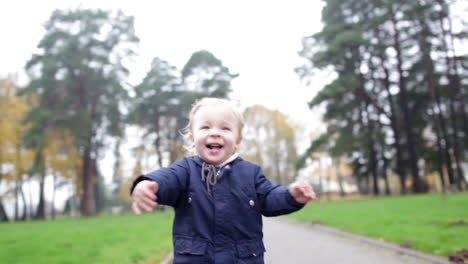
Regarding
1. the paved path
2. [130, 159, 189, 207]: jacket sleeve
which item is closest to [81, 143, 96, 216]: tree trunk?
the paved path

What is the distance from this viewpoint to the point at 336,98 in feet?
86.9

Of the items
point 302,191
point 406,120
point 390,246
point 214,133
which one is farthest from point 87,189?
point 302,191

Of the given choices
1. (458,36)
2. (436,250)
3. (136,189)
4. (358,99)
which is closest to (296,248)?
(436,250)

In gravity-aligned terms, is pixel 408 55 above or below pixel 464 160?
above

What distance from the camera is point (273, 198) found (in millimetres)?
2553

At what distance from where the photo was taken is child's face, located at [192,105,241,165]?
2598mm

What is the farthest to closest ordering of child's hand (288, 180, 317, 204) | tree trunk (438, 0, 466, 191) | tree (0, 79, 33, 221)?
tree (0, 79, 33, 221), tree trunk (438, 0, 466, 191), child's hand (288, 180, 317, 204)

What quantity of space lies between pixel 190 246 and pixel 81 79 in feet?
99.3

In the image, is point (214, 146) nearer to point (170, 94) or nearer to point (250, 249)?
point (250, 249)

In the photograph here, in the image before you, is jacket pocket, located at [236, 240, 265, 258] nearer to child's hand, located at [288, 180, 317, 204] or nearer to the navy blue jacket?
the navy blue jacket

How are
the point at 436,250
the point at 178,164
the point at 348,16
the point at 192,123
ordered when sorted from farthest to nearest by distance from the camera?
1. the point at 348,16
2. the point at 436,250
3. the point at 192,123
4. the point at 178,164

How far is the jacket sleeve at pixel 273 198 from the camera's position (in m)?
2.46

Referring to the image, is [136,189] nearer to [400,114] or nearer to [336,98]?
[336,98]

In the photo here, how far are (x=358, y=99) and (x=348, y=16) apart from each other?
7417 millimetres
